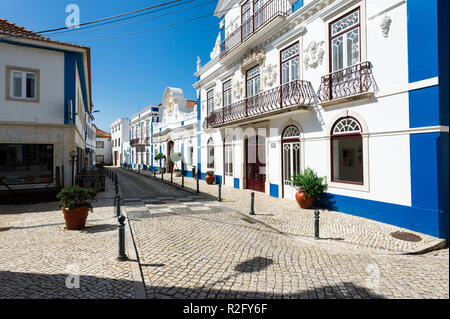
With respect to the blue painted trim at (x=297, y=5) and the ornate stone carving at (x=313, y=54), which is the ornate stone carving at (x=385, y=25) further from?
the blue painted trim at (x=297, y=5)

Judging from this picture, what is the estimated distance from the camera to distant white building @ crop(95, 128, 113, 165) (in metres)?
48.7

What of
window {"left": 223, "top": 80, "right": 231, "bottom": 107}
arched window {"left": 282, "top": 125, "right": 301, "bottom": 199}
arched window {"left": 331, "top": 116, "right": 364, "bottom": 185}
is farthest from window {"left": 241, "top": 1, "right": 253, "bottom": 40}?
arched window {"left": 331, "top": 116, "right": 364, "bottom": 185}

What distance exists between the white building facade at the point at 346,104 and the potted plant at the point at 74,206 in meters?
7.23

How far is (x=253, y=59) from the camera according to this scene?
41.5 feet

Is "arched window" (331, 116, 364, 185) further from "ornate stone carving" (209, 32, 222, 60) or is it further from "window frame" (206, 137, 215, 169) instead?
"ornate stone carving" (209, 32, 222, 60)

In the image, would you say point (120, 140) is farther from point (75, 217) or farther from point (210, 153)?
point (75, 217)

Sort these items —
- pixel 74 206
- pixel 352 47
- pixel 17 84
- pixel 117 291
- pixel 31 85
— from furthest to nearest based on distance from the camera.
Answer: pixel 31 85, pixel 17 84, pixel 352 47, pixel 74 206, pixel 117 291

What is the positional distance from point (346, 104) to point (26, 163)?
540 inches

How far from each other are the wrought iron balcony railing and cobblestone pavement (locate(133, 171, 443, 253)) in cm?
838

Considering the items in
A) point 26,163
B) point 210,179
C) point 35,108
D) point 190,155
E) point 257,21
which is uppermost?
point 257,21

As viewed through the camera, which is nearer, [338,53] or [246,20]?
[338,53]

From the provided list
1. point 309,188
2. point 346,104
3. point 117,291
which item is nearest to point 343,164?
point 309,188
